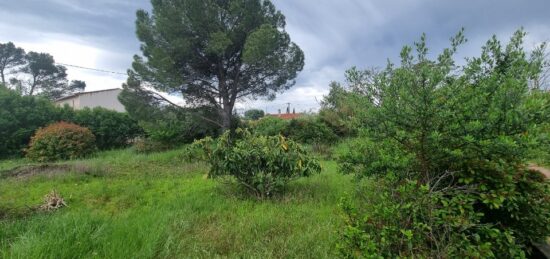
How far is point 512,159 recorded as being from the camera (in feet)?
6.73

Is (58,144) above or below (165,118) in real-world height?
below

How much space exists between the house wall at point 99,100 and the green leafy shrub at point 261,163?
782 inches

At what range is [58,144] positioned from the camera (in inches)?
396

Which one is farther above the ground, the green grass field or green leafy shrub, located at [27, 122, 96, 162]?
green leafy shrub, located at [27, 122, 96, 162]

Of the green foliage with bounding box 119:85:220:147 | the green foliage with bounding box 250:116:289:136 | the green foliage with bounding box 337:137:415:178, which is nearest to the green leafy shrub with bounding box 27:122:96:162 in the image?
the green foliage with bounding box 119:85:220:147

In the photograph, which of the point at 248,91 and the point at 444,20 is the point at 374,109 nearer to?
the point at 444,20

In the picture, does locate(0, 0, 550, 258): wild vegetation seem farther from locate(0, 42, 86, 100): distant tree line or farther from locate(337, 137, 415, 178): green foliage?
locate(0, 42, 86, 100): distant tree line

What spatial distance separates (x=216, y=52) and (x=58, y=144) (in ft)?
21.4

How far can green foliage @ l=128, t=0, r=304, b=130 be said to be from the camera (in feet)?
36.0

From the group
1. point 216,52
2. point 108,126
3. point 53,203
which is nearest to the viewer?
point 53,203

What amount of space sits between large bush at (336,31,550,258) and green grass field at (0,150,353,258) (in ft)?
3.96

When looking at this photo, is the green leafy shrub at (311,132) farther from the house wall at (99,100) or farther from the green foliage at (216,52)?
the house wall at (99,100)

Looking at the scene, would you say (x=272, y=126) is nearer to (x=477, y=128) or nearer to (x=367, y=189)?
(x=367, y=189)

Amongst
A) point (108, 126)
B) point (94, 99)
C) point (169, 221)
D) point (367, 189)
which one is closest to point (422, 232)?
point (367, 189)
